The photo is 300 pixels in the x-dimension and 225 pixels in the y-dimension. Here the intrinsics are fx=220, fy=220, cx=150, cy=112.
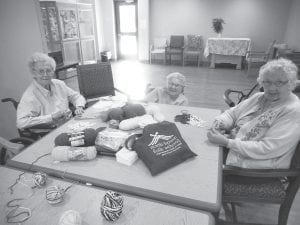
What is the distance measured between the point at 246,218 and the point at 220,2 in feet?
23.2

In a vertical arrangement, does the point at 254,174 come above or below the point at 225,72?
above

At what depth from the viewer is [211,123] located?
1742mm

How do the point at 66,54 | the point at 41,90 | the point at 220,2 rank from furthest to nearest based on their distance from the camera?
the point at 220,2
the point at 66,54
the point at 41,90

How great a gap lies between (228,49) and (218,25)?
0.81m

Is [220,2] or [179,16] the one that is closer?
[220,2]

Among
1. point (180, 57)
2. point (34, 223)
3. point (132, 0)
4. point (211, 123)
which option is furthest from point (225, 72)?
point (34, 223)

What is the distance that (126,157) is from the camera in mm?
1211

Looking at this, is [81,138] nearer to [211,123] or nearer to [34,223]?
[34,223]

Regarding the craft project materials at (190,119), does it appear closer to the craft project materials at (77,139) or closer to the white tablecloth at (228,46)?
the craft project materials at (77,139)

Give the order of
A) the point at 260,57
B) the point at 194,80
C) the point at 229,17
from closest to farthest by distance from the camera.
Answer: the point at 194,80 → the point at 260,57 → the point at 229,17

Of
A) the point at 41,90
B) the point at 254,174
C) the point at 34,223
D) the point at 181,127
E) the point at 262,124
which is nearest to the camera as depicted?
the point at 34,223

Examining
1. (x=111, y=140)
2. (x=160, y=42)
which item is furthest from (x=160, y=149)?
(x=160, y=42)

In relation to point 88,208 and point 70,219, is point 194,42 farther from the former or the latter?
point 70,219

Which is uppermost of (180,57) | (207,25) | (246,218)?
(207,25)
